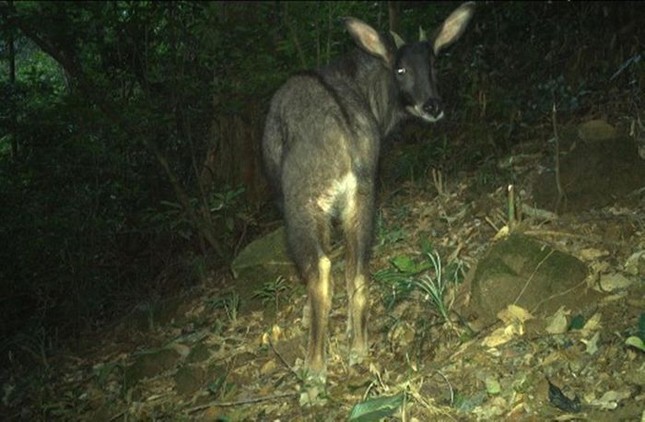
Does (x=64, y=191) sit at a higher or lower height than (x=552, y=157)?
higher

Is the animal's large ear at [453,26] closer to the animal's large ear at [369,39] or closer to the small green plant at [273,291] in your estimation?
the animal's large ear at [369,39]

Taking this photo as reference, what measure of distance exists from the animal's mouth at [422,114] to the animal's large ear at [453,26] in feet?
1.93

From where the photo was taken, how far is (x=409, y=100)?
598 centimetres

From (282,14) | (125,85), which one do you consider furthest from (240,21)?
(125,85)

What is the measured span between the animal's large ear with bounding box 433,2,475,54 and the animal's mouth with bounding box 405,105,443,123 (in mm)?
587

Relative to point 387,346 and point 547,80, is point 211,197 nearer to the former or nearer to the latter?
point 387,346

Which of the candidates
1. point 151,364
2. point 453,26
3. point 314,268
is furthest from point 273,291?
point 453,26

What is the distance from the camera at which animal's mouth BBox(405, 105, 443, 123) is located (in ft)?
19.3

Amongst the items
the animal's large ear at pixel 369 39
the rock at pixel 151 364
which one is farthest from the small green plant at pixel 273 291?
the animal's large ear at pixel 369 39

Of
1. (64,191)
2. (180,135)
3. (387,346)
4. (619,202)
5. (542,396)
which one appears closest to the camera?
(542,396)

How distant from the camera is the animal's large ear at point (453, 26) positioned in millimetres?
6039

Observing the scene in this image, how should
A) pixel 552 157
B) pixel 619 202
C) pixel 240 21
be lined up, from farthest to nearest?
pixel 240 21 < pixel 552 157 < pixel 619 202

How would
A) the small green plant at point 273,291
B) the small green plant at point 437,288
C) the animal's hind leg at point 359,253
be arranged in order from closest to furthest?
the small green plant at point 437,288 → the animal's hind leg at point 359,253 → the small green plant at point 273,291

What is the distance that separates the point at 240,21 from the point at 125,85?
143 centimetres
